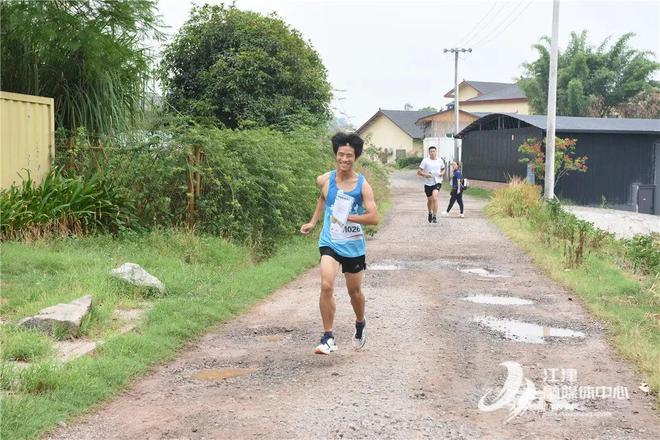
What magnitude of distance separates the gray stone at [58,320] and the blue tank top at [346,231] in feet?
7.25

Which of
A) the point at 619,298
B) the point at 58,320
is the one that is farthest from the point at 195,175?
the point at 619,298

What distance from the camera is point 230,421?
491cm

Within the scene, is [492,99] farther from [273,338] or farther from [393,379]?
[393,379]

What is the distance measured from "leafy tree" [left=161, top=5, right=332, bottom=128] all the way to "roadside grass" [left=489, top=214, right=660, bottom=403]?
41.8 ft

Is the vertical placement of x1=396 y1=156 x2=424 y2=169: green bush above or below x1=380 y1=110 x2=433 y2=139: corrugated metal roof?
below

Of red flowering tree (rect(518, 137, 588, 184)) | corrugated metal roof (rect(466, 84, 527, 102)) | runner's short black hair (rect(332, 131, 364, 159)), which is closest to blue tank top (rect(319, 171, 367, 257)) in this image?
runner's short black hair (rect(332, 131, 364, 159))

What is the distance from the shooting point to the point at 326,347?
6582mm

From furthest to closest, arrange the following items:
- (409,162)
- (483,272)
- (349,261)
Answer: (409,162) < (483,272) < (349,261)

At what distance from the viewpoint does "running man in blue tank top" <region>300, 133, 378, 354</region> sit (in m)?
6.55

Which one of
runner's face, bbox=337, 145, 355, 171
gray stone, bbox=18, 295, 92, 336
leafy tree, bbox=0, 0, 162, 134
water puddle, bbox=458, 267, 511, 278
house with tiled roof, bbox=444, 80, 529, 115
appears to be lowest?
water puddle, bbox=458, 267, 511, 278

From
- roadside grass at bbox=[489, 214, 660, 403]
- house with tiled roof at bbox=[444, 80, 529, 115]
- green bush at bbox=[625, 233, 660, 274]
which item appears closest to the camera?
roadside grass at bbox=[489, 214, 660, 403]

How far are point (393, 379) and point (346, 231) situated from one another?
1.34 meters

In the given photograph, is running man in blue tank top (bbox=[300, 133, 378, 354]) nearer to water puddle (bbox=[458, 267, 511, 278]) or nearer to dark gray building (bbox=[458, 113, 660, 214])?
water puddle (bbox=[458, 267, 511, 278])

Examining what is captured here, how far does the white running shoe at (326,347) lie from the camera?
6562mm
